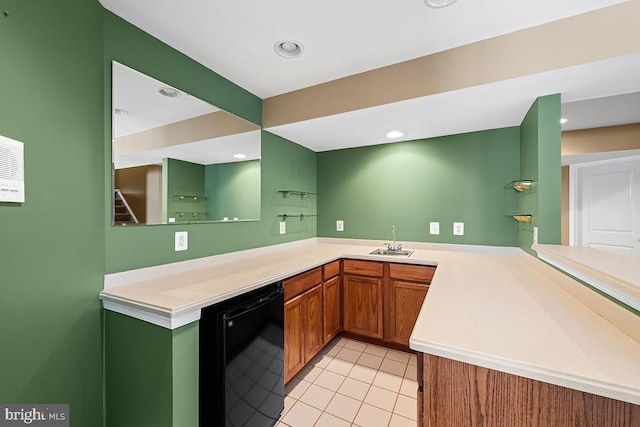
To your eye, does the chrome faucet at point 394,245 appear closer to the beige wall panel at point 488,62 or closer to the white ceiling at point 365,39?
the white ceiling at point 365,39

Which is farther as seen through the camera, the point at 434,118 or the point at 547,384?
the point at 434,118

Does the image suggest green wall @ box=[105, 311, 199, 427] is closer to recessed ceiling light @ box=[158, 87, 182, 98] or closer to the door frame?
recessed ceiling light @ box=[158, 87, 182, 98]

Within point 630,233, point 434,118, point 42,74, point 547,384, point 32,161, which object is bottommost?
point 547,384

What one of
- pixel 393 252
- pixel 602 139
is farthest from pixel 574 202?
pixel 393 252

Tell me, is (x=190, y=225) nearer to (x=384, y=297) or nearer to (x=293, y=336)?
(x=293, y=336)

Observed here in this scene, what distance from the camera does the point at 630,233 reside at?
3.00 m

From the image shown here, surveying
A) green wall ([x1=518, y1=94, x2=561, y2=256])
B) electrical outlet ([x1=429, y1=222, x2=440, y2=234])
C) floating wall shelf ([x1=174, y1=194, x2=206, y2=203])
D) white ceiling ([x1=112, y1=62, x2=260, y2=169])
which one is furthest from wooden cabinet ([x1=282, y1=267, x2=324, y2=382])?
green wall ([x1=518, y1=94, x2=561, y2=256])

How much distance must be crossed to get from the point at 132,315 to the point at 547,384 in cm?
162

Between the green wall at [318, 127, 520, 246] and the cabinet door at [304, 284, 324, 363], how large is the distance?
1.15 metres

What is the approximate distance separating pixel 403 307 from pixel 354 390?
79 centimetres

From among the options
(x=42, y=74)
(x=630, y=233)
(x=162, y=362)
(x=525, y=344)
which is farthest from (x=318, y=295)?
(x=630, y=233)

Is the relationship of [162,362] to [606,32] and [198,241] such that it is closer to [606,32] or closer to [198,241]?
[198,241]

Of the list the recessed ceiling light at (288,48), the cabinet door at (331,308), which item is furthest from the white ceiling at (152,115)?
the cabinet door at (331,308)

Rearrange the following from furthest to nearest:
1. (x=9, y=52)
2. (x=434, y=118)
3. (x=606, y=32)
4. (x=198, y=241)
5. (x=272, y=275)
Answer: (x=434, y=118), (x=198, y=241), (x=272, y=275), (x=606, y=32), (x=9, y=52)
